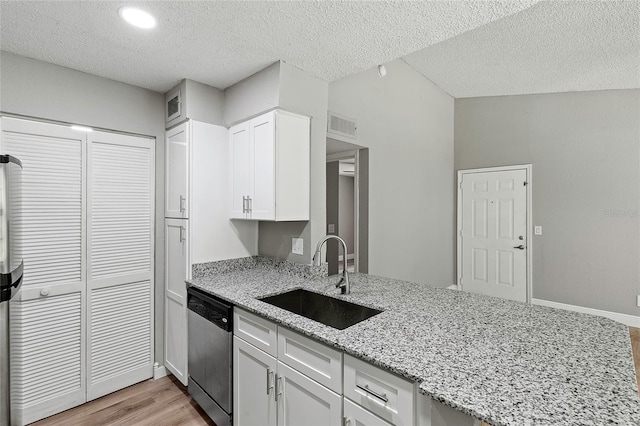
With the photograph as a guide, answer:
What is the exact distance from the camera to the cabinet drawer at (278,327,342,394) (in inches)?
52.9

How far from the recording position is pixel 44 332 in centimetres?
215

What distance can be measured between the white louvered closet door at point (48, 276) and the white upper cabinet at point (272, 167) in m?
1.16

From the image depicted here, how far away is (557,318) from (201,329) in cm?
215

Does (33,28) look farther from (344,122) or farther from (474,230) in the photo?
(474,230)

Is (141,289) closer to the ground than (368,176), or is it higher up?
closer to the ground

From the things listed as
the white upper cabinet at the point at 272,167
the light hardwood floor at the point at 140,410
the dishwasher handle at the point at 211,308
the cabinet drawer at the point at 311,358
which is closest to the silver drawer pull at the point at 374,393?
the cabinet drawer at the point at 311,358

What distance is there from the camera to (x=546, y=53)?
3.16 metres

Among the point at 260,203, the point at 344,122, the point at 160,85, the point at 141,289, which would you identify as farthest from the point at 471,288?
the point at 160,85

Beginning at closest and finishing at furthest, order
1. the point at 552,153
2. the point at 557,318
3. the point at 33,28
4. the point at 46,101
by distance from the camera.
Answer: the point at 557,318
the point at 33,28
the point at 46,101
the point at 552,153

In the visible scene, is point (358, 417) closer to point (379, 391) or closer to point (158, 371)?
point (379, 391)

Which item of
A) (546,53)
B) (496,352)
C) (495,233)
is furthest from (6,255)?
(495,233)

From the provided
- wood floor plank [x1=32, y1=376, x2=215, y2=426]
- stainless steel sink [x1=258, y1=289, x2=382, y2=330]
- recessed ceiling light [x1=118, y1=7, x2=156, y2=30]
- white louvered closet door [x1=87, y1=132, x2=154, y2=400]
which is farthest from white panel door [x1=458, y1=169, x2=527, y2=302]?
recessed ceiling light [x1=118, y1=7, x2=156, y2=30]

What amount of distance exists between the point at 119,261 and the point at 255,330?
1.45 m

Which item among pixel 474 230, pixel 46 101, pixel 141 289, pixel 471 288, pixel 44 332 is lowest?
pixel 471 288
